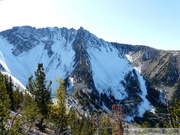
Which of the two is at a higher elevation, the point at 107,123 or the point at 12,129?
the point at 12,129

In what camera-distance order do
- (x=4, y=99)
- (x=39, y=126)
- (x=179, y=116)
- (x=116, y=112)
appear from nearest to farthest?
1. (x=179, y=116)
2. (x=4, y=99)
3. (x=116, y=112)
4. (x=39, y=126)

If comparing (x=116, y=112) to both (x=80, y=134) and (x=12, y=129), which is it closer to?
(x=80, y=134)

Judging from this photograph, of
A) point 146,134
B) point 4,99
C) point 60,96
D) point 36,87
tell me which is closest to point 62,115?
point 60,96

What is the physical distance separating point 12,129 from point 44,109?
30151 millimetres

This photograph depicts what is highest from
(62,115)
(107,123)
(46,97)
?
(46,97)

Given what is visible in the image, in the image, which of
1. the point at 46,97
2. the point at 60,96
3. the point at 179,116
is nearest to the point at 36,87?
the point at 46,97

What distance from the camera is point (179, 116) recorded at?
22875 mm

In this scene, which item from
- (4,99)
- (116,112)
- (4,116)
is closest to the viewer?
(4,116)

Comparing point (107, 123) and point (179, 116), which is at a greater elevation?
point (179, 116)

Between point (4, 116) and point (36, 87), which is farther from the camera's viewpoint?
point (36, 87)

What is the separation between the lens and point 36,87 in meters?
44.5

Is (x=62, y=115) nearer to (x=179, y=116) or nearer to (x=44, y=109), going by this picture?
(x=44, y=109)

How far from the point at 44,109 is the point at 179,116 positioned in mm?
30188

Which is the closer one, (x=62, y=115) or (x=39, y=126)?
(x=62, y=115)
